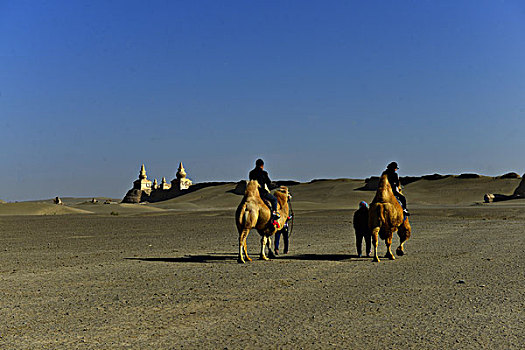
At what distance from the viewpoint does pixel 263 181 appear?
1473 centimetres

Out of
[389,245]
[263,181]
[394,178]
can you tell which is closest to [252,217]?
[263,181]

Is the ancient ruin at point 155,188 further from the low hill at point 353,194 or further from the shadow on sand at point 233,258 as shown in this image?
the shadow on sand at point 233,258

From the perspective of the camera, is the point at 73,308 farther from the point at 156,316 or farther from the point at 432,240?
the point at 432,240

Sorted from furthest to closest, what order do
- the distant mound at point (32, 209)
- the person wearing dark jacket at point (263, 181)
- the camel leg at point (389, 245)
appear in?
the distant mound at point (32, 209), the person wearing dark jacket at point (263, 181), the camel leg at point (389, 245)

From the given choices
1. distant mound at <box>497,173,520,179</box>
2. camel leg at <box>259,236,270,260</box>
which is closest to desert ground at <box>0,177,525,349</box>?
camel leg at <box>259,236,270,260</box>

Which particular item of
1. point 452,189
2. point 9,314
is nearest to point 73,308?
point 9,314

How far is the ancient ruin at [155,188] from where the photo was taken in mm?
113312

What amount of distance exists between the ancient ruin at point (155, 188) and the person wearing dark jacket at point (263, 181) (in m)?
99.2

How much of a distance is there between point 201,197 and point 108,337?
3632 inches

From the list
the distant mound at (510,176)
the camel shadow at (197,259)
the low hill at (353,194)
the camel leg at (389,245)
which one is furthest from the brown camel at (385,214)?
the distant mound at (510,176)

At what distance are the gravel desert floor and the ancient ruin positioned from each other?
321 feet

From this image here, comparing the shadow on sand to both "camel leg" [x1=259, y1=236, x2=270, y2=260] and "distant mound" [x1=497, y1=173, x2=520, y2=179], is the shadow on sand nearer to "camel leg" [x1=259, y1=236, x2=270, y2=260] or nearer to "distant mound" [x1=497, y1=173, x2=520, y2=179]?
"camel leg" [x1=259, y1=236, x2=270, y2=260]

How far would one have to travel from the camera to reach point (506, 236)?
2070cm

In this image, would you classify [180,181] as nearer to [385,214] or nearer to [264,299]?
[385,214]
